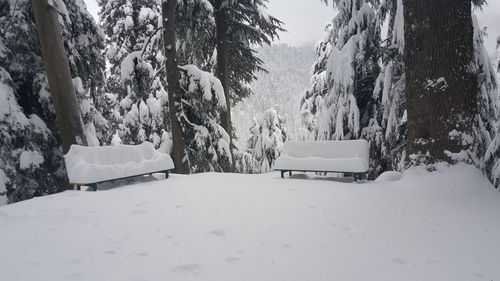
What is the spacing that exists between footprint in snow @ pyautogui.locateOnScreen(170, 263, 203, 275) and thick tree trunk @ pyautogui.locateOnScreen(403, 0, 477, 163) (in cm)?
492

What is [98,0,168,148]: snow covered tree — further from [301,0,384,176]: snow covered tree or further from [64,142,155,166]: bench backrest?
[301,0,384,176]: snow covered tree

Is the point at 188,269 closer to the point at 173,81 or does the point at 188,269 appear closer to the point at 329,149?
the point at 329,149

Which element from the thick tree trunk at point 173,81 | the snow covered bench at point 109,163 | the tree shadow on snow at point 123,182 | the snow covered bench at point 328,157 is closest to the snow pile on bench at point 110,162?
the snow covered bench at point 109,163

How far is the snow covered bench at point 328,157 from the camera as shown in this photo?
8.34 meters

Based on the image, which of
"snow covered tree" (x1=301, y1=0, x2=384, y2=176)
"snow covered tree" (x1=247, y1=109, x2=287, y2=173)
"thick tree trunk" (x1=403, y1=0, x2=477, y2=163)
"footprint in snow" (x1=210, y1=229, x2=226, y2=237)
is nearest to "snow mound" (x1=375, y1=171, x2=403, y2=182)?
"thick tree trunk" (x1=403, y1=0, x2=477, y2=163)

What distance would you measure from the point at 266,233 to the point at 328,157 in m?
5.04

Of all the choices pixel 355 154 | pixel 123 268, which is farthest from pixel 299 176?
pixel 123 268

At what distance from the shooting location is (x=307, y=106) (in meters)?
22.6

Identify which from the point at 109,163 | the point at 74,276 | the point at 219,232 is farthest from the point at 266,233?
the point at 109,163

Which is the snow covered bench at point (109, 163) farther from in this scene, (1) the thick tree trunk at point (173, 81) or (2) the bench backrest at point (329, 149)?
(2) the bench backrest at point (329, 149)

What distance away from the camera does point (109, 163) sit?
8359 mm

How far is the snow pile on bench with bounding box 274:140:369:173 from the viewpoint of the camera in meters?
8.37

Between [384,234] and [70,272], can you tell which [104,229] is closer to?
[70,272]

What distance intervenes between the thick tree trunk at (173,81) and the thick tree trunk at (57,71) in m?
2.96
